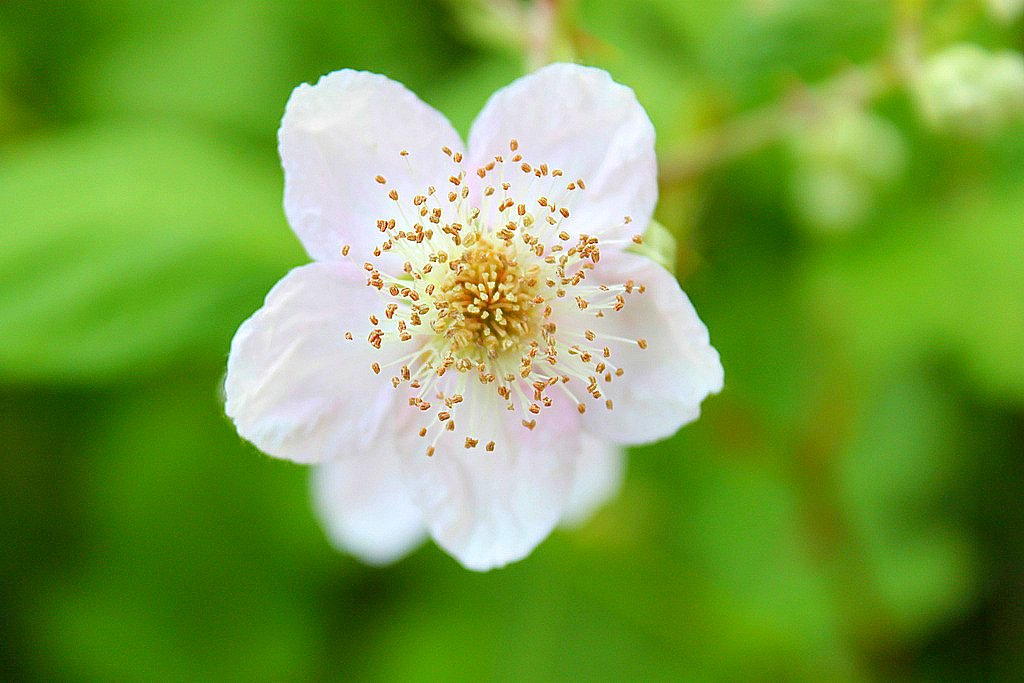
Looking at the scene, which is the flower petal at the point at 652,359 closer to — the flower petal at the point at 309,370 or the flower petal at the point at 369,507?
the flower petal at the point at 309,370

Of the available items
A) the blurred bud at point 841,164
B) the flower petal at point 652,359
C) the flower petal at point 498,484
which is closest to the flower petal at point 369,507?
the flower petal at point 498,484

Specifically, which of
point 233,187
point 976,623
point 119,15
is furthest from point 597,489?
point 119,15

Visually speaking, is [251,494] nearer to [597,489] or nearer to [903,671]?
[597,489]

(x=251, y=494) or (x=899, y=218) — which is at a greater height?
(x=899, y=218)

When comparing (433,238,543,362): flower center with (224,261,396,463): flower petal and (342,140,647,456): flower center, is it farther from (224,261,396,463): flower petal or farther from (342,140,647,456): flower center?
(224,261,396,463): flower petal

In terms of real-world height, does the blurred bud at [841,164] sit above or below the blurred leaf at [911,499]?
above

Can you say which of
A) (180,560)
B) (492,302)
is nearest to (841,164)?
(492,302)

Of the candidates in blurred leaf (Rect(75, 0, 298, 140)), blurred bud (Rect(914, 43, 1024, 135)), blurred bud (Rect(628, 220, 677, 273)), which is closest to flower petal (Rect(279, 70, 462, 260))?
blurred bud (Rect(628, 220, 677, 273))
